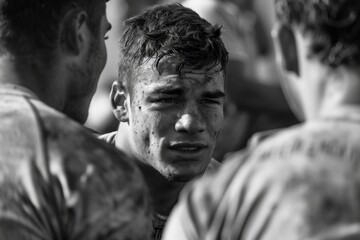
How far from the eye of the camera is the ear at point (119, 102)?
19.1 ft

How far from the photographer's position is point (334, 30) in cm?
356

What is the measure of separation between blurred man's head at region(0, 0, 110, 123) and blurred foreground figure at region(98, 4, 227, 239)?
3.37 feet

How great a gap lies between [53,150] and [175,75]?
1607 mm

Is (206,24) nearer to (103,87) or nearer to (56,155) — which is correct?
(56,155)

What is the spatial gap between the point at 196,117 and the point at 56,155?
5.14ft

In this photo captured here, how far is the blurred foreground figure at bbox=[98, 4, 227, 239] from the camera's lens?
17.9 ft

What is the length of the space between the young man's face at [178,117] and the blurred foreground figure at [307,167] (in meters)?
1.74

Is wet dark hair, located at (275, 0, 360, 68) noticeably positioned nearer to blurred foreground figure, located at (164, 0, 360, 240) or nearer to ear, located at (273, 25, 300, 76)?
blurred foreground figure, located at (164, 0, 360, 240)

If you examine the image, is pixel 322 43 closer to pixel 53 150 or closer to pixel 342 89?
pixel 342 89

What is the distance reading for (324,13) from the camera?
3559 millimetres

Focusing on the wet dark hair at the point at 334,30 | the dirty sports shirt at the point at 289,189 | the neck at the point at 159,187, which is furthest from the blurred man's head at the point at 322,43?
the neck at the point at 159,187

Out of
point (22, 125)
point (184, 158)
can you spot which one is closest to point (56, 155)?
point (22, 125)

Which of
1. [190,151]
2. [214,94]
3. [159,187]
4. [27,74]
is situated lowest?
[159,187]

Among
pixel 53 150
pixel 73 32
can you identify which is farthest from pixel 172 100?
pixel 53 150
